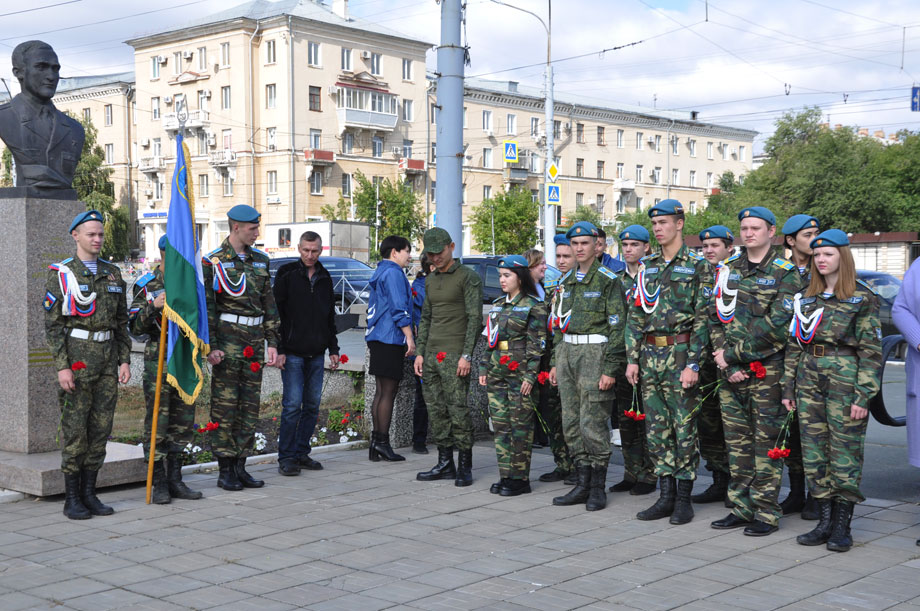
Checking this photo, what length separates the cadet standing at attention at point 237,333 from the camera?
7.77m

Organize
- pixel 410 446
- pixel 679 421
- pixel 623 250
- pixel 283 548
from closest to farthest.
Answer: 1. pixel 283 548
2. pixel 679 421
3. pixel 623 250
4. pixel 410 446

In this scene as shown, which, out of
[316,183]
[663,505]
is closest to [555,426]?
[663,505]

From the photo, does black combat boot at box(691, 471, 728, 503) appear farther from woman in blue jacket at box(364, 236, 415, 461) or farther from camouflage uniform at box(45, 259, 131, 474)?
camouflage uniform at box(45, 259, 131, 474)

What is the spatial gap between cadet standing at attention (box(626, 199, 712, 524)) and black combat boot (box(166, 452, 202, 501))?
11.1ft

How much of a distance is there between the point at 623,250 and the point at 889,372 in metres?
9.89

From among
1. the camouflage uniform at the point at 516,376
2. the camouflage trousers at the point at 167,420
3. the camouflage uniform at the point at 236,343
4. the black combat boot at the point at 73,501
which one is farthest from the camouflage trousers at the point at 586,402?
the black combat boot at the point at 73,501

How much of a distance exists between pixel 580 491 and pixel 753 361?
177cm

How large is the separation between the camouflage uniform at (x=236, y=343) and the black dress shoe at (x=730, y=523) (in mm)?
3688

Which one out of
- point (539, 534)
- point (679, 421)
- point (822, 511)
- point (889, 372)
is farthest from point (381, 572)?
point (889, 372)

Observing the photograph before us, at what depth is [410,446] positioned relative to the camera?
32.9 feet

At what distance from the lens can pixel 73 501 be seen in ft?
23.0

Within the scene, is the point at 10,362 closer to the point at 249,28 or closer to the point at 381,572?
the point at 381,572

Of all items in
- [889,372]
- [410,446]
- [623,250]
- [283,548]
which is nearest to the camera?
[283,548]

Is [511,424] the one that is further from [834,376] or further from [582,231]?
[834,376]
